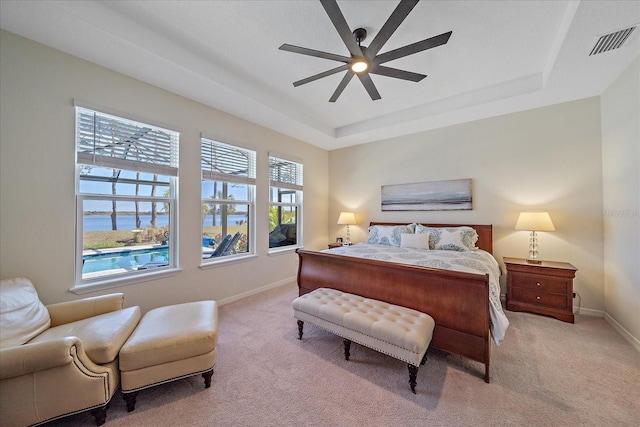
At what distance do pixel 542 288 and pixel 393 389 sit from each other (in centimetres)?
255

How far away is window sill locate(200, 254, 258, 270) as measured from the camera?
3269 mm

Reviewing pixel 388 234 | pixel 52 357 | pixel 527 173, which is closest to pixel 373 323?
pixel 52 357

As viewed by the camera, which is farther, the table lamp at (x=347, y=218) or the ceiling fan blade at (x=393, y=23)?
the table lamp at (x=347, y=218)

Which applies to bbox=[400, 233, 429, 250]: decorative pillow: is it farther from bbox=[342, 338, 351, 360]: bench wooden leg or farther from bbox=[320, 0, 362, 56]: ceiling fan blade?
bbox=[320, 0, 362, 56]: ceiling fan blade

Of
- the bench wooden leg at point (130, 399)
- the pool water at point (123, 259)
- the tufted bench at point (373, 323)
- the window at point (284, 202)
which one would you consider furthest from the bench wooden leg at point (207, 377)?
the window at point (284, 202)

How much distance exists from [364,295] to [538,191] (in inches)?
119

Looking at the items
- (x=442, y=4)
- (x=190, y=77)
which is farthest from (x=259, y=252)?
(x=442, y=4)

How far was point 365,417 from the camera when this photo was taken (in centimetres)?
154

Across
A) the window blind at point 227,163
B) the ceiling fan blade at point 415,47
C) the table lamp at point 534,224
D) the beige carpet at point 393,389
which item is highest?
the ceiling fan blade at point 415,47

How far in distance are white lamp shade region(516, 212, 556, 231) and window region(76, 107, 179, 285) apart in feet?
15.0

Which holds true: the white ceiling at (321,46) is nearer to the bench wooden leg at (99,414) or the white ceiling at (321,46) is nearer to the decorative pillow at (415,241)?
the decorative pillow at (415,241)

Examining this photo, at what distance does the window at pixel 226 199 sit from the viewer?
11.0 feet

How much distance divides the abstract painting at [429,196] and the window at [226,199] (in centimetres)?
263

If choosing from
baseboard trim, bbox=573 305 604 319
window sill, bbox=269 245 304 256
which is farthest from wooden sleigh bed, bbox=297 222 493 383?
baseboard trim, bbox=573 305 604 319
